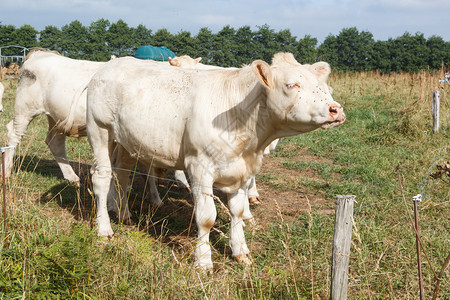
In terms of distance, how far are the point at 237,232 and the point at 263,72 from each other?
1.62 metres

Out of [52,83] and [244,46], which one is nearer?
[52,83]

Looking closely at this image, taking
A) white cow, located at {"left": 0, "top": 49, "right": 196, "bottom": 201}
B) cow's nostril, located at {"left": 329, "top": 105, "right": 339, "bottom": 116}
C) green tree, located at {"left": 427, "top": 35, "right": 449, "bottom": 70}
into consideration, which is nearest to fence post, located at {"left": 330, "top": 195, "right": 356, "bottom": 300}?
cow's nostril, located at {"left": 329, "top": 105, "right": 339, "bottom": 116}

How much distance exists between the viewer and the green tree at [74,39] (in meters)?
63.8

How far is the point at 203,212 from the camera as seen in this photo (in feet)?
13.5

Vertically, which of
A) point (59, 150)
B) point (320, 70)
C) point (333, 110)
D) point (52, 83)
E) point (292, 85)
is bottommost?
point (59, 150)

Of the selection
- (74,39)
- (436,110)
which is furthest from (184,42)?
(436,110)

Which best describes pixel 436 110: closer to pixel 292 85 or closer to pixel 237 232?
pixel 237 232

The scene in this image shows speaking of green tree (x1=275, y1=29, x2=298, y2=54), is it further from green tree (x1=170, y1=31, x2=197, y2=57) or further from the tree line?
green tree (x1=170, y1=31, x2=197, y2=57)

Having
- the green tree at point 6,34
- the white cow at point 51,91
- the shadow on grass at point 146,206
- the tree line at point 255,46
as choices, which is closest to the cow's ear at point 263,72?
the shadow on grass at point 146,206

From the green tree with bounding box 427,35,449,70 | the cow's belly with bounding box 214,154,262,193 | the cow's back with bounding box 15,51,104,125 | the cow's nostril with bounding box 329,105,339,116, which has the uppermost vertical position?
the green tree with bounding box 427,35,449,70

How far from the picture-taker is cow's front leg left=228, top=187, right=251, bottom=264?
4375 mm

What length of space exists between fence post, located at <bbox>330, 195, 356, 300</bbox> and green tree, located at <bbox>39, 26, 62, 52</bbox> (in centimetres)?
7300

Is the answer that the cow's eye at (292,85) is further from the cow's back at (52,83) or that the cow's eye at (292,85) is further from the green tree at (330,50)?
the green tree at (330,50)

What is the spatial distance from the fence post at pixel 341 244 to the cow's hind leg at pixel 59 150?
5.04 m
